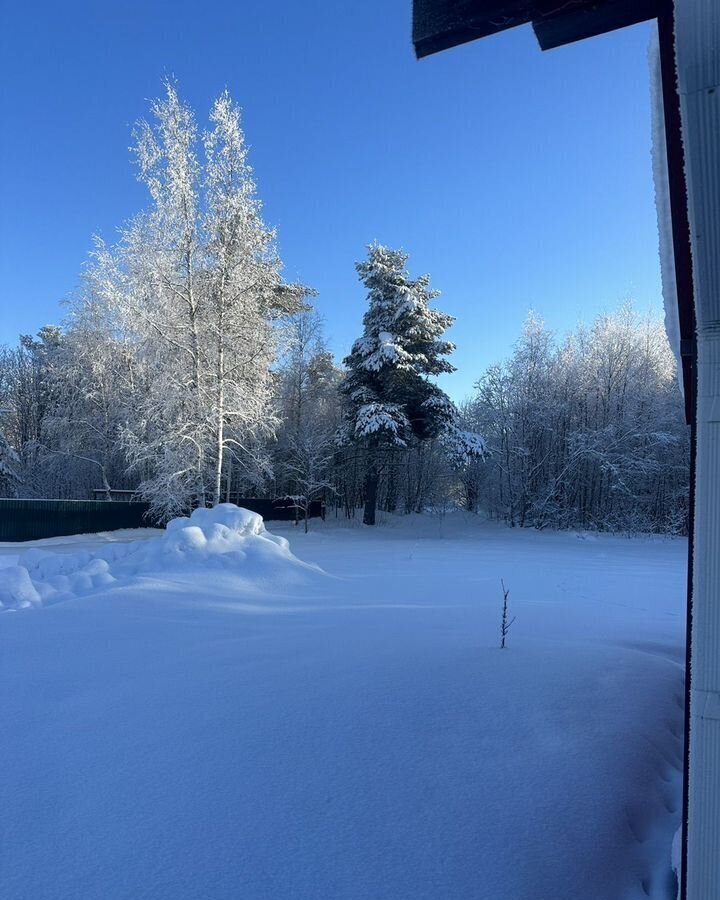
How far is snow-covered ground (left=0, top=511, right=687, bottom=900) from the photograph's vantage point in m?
1.87

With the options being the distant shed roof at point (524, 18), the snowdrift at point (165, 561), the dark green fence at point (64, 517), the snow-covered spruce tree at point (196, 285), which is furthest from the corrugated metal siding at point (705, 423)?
the dark green fence at point (64, 517)

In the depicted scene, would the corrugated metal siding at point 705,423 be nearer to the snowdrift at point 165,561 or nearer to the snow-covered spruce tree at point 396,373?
the snowdrift at point 165,561

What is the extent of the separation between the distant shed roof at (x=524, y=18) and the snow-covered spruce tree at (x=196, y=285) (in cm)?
1280

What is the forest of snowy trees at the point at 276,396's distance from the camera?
14.2 meters

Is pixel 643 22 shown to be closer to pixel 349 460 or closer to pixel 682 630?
pixel 682 630

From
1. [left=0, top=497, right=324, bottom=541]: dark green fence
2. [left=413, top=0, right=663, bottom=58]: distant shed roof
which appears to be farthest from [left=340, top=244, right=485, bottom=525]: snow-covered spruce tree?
[left=413, top=0, right=663, bottom=58]: distant shed roof

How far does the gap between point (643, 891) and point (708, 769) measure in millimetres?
1043

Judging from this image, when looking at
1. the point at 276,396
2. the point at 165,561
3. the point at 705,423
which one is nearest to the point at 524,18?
the point at 705,423

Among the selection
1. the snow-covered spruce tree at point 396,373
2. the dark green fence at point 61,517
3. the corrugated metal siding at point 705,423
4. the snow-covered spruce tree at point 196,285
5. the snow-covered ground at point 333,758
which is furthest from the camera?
the snow-covered spruce tree at point 396,373

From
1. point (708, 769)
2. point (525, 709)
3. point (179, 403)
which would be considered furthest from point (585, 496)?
point (708, 769)

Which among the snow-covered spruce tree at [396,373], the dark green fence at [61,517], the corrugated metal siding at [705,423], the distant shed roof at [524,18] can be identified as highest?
the snow-covered spruce tree at [396,373]

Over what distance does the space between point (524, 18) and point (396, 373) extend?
18.2 m

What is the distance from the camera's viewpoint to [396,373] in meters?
19.9

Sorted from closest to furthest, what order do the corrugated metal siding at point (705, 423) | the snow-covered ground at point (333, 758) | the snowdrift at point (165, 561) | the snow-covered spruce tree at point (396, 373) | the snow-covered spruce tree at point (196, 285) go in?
the corrugated metal siding at point (705, 423), the snow-covered ground at point (333, 758), the snowdrift at point (165, 561), the snow-covered spruce tree at point (196, 285), the snow-covered spruce tree at point (396, 373)
